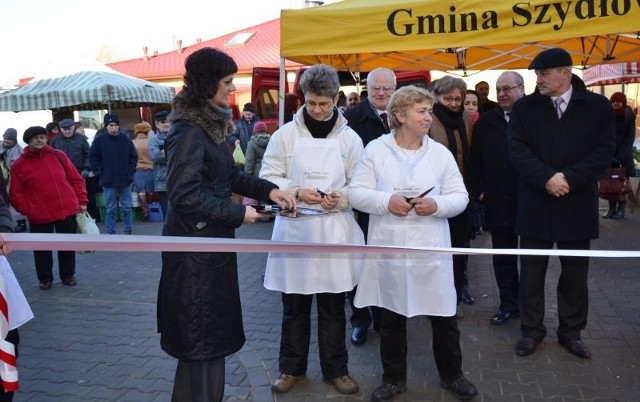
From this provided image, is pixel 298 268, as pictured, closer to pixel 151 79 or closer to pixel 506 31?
pixel 506 31

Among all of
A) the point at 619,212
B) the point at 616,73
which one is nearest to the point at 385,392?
the point at 619,212

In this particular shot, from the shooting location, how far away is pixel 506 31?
534 centimetres

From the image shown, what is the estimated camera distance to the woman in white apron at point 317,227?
3.57 m

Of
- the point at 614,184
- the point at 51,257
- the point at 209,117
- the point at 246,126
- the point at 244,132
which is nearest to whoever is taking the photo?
the point at 209,117

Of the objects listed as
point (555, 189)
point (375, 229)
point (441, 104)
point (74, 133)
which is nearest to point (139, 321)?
point (375, 229)

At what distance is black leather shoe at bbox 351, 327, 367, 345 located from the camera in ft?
14.8

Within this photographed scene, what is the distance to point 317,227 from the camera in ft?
11.8

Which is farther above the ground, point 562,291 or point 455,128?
point 455,128

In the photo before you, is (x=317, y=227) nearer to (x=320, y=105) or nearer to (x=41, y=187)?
(x=320, y=105)

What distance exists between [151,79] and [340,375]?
27.0 m

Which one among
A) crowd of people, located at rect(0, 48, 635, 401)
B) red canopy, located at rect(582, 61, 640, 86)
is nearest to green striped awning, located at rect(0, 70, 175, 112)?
crowd of people, located at rect(0, 48, 635, 401)

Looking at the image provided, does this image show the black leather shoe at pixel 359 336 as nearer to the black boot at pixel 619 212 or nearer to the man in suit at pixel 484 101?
the man in suit at pixel 484 101

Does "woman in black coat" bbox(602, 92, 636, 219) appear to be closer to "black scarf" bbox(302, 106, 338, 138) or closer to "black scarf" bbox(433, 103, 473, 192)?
"black scarf" bbox(433, 103, 473, 192)

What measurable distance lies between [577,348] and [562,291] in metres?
0.40
